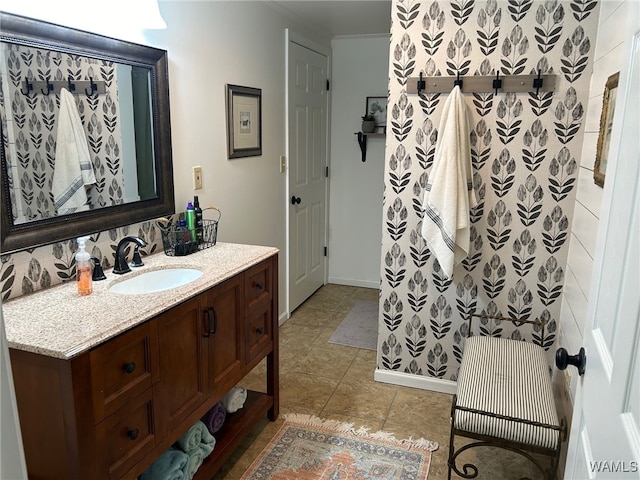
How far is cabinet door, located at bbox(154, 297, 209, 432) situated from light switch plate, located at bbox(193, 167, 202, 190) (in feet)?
3.10

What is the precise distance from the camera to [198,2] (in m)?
2.44

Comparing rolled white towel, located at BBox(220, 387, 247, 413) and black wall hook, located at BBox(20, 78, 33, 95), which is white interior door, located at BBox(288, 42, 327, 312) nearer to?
rolled white towel, located at BBox(220, 387, 247, 413)

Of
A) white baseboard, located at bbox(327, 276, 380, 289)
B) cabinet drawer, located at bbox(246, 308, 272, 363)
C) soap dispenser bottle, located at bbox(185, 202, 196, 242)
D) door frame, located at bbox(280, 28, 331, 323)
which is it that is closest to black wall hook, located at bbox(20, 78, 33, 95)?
soap dispenser bottle, located at bbox(185, 202, 196, 242)

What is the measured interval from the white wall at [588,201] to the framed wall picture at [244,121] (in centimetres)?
183

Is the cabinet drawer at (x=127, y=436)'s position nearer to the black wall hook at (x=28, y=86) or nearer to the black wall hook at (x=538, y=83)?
the black wall hook at (x=28, y=86)

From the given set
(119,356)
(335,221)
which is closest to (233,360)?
(119,356)

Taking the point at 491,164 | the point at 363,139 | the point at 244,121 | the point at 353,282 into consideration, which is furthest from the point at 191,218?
the point at 353,282

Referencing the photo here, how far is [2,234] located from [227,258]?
0.85m

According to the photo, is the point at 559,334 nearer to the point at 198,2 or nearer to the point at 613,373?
the point at 613,373

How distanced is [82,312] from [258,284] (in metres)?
0.85

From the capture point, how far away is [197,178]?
8.38 feet

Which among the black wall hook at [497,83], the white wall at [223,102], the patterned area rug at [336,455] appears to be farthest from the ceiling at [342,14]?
the patterned area rug at [336,455]

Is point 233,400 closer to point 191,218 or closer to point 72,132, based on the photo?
point 191,218

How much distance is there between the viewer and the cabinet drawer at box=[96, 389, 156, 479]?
4.62 feet
